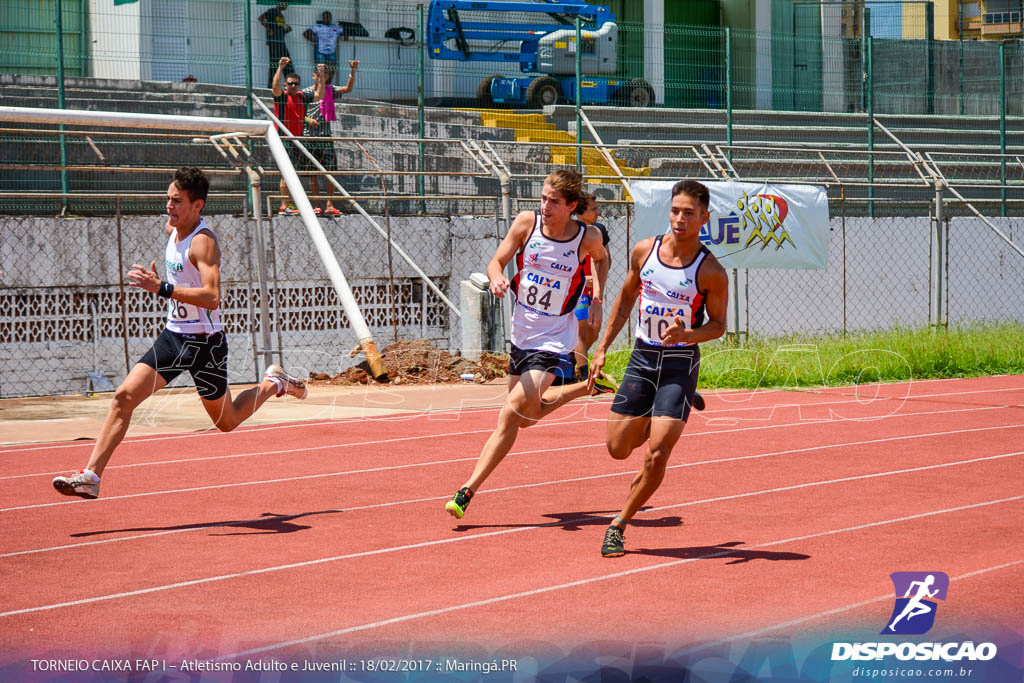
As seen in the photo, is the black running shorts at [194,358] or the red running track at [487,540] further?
the black running shorts at [194,358]

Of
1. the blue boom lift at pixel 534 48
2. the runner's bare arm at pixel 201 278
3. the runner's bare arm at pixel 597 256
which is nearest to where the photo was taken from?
the runner's bare arm at pixel 201 278

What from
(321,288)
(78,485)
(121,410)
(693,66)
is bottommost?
(78,485)

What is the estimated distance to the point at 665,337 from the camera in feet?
21.6

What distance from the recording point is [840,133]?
87.5 ft

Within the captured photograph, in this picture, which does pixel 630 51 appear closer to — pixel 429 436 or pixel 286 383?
pixel 429 436

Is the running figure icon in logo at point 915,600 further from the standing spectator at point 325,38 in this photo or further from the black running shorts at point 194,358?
the standing spectator at point 325,38

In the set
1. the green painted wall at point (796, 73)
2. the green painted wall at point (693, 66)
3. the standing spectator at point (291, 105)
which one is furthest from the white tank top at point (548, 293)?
the green painted wall at point (796, 73)

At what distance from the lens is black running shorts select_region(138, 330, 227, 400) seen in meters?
7.70

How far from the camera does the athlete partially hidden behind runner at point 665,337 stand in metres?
6.63

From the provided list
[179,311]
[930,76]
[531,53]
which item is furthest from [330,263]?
[930,76]

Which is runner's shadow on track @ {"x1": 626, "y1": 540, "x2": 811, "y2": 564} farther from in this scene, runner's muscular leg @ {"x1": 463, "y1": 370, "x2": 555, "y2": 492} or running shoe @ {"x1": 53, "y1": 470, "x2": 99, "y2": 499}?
running shoe @ {"x1": 53, "y1": 470, "x2": 99, "y2": 499}

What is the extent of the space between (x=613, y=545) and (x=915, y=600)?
165 centimetres

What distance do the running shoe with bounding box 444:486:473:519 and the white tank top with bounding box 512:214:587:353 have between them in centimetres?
103

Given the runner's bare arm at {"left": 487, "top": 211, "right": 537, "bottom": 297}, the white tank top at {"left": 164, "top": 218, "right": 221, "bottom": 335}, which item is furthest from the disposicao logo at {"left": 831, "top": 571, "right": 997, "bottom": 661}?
the white tank top at {"left": 164, "top": 218, "right": 221, "bottom": 335}
